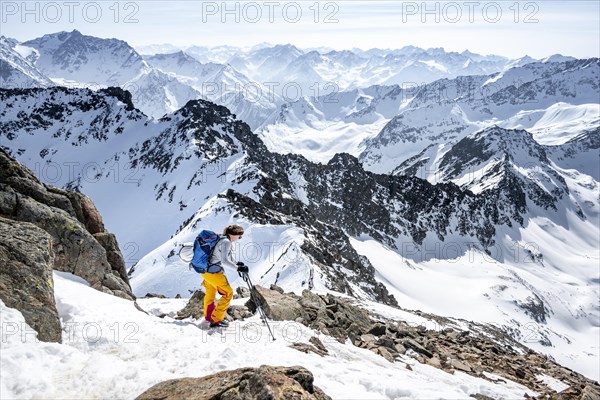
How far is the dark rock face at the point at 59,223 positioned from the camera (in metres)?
13.5

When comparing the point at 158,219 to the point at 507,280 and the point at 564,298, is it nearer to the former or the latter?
the point at 507,280

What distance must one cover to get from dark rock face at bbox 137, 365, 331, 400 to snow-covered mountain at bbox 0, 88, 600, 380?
30.7m

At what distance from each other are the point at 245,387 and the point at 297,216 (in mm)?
72318

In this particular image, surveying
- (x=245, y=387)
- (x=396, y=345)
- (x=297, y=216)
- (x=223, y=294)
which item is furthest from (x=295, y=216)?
(x=245, y=387)

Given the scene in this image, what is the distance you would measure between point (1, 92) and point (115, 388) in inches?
7813

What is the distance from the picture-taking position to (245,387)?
23.2ft

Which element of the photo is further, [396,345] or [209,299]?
[396,345]

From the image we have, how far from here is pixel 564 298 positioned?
146 m

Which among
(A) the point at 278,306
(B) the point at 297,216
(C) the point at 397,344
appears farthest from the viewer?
(B) the point at 297,216

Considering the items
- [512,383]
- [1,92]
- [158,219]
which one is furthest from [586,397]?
[1,92]

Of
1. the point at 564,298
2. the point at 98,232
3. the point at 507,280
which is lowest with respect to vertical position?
the point at 564,298

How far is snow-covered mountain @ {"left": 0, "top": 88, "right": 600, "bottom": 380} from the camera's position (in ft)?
185

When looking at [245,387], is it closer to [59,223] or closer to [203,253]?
[203,253]

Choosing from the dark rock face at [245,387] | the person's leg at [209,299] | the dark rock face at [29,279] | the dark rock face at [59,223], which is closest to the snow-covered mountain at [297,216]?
the dark rock face at [59,223]
